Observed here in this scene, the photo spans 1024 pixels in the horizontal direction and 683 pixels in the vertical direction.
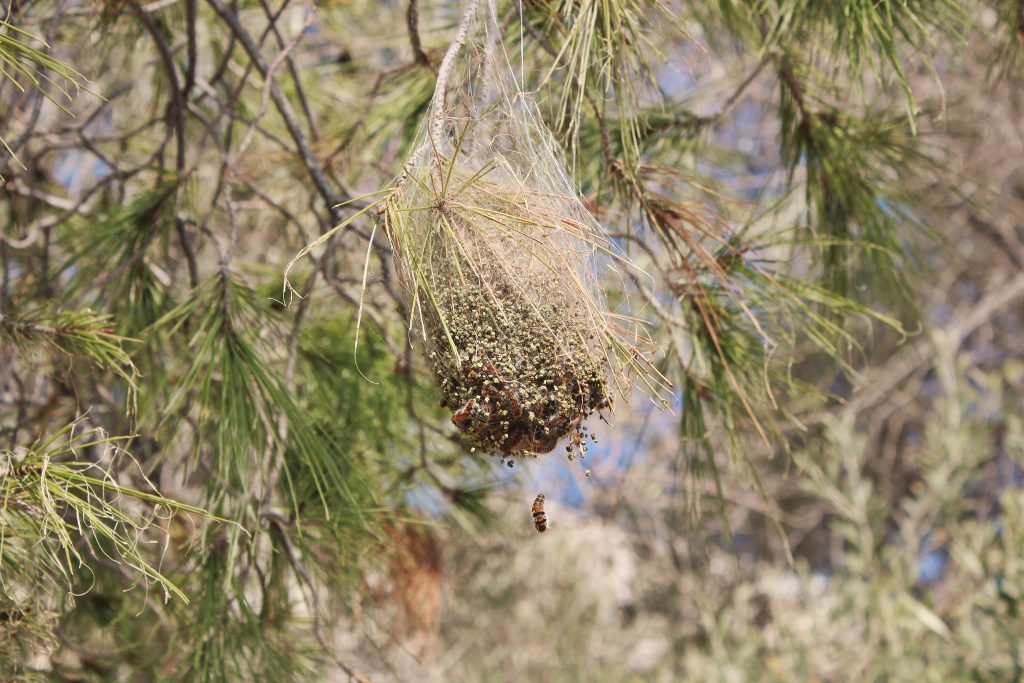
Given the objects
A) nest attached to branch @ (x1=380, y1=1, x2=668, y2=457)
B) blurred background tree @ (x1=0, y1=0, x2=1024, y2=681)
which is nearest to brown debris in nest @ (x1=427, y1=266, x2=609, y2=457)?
nest attached to branch @ (x1=380, y1=1, x2=668, y2=457)

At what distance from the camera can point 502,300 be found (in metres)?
0.88

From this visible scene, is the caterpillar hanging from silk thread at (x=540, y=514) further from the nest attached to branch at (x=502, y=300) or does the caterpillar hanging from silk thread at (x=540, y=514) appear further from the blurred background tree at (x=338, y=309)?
the blurred background tree at (x=338, y=309)

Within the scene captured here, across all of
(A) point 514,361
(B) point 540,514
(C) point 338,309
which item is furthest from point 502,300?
(C) point 338,309

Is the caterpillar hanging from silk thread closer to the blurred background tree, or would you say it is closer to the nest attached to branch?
the nest attached to branch

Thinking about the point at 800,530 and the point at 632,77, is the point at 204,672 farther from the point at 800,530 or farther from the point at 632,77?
the point at 800,530

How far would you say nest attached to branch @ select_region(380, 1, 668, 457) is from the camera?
867 mm

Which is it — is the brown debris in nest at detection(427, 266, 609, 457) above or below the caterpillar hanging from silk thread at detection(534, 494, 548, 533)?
above

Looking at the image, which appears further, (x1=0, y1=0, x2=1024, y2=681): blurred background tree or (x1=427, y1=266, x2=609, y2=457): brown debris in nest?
(x1=0, y1=0, x2=1024, y2=681): blurred background tree

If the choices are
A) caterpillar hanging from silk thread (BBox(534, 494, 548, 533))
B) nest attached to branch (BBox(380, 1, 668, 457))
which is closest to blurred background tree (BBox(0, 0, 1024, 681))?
nest attached to branch (BBox(380, 1, 668, 457))

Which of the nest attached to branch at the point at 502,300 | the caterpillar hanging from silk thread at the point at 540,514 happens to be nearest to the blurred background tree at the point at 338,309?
the nest attached to branch at the point at 502,300

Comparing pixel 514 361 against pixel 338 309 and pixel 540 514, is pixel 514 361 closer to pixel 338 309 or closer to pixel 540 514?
pixel 540 514

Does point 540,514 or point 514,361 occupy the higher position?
point 514,361

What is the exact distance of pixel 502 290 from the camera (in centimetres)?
88

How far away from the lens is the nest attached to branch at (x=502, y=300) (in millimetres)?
867
